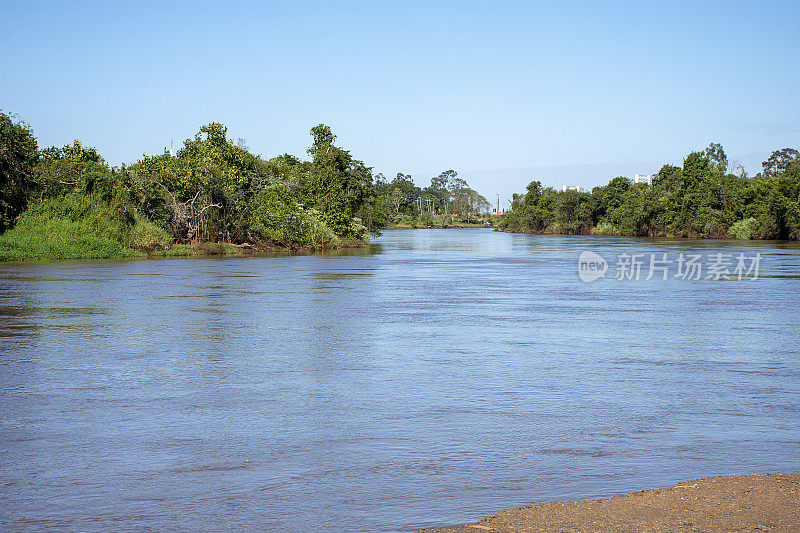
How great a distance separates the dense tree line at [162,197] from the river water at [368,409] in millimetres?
21379

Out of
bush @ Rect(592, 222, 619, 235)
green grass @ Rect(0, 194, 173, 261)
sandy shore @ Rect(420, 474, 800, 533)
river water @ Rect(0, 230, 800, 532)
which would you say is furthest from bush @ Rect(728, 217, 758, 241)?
sandy shore @ Rect(420, 474, 800, 533)

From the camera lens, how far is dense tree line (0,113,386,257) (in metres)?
38.0

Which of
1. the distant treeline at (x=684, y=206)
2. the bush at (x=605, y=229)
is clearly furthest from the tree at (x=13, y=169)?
the bush at (x=605, y=229)

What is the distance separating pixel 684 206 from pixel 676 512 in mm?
89861

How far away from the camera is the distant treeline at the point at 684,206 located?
71.7 meters

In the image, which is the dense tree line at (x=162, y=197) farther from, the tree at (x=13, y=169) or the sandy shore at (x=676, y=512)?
the sandy shore at (x=676, y=512)

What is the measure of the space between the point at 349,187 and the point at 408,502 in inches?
2257

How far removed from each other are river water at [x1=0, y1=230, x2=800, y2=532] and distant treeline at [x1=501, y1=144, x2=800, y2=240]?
59.1 metres

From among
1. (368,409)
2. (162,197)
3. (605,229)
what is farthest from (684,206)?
(368,409)

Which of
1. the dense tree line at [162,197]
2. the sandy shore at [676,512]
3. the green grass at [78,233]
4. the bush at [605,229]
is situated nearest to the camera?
the sandy shore at [676,512]

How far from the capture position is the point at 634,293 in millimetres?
23016

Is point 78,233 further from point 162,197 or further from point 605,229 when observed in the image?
point 605,229

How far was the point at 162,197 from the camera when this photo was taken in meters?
42.6

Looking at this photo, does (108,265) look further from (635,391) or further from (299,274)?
(635,391)
